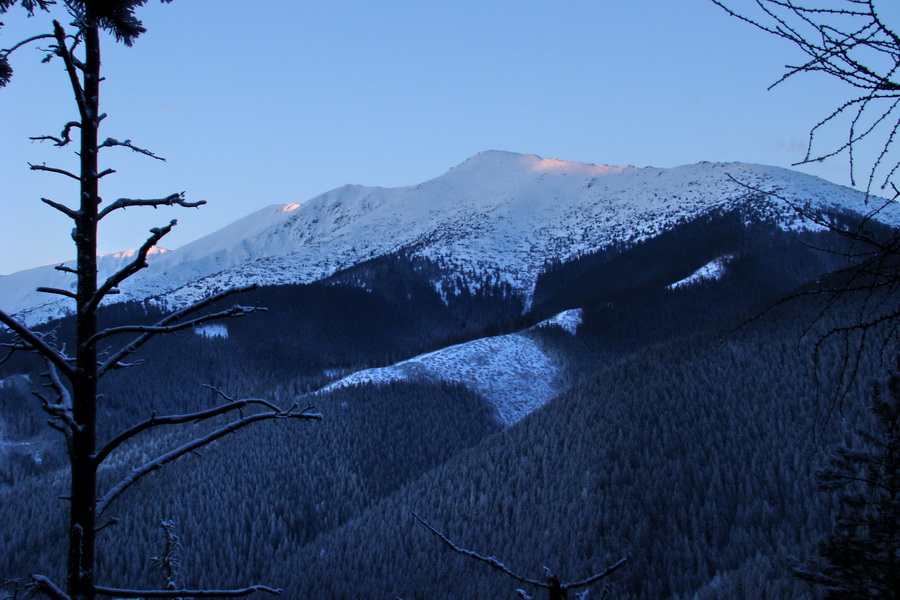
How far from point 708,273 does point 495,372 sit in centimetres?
7635

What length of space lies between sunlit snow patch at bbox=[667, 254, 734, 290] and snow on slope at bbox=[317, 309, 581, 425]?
165 feet

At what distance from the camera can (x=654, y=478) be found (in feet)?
249

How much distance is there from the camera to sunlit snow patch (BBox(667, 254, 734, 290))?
175250mm

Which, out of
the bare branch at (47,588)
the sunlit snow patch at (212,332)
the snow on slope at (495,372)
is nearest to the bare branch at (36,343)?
the bare branch at (47,588)

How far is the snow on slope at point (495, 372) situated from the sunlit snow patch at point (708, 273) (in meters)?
50.2

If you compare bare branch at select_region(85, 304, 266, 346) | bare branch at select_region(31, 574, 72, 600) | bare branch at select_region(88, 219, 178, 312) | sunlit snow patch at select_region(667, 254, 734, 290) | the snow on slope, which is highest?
sunlit snow patch at select_region(667, 254, 734, 290)

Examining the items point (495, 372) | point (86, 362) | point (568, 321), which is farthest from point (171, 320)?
point (568, 321)

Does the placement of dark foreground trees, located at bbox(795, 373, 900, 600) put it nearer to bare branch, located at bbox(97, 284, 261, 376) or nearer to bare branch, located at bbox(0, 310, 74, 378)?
bare branch, located at bbox(97, 284, 261, 376)

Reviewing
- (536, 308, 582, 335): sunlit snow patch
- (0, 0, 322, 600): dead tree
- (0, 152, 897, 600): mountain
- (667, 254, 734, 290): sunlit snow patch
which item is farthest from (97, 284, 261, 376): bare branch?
(667, 254, 734, 290): sunlit snow patch

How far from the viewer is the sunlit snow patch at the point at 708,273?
175250mm

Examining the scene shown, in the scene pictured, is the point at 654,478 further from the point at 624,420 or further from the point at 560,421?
the point at 560,421

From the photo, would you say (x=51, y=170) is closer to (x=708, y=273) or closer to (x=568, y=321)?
(x=568, y=321)

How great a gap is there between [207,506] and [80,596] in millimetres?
88243

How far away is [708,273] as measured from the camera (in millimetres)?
179125
